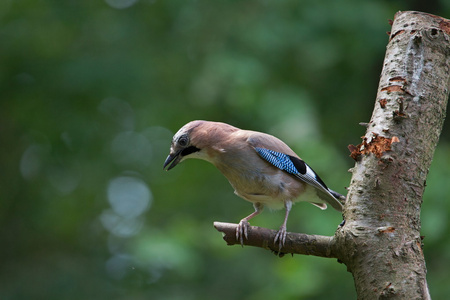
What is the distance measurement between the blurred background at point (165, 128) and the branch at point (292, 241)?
2.67m

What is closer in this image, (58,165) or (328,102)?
(328,102)

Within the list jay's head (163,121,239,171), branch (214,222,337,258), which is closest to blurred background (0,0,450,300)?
jay's head (163,121,239,171)

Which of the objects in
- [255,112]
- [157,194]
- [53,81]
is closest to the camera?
[255,112]

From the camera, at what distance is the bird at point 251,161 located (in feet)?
13.8

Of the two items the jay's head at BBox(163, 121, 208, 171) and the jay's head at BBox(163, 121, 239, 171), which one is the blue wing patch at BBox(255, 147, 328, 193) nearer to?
the jay's head at BBox(163, 121, 239, 171)

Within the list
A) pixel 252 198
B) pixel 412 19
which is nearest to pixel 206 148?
pixel 252 198

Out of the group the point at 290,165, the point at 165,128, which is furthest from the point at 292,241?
the point at 165,128

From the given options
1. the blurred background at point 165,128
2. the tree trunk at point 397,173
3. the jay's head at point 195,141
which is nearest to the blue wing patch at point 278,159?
the jay's head at point 195,141

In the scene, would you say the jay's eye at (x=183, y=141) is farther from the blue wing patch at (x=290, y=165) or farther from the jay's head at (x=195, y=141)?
the blue wing patch at (x=290, y=165)

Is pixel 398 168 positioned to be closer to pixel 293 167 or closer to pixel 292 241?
pixel 292 241

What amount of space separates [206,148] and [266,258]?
4.25 m

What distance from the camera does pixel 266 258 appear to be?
8.20 m

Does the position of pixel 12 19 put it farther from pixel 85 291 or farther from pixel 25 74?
pixel 85 291

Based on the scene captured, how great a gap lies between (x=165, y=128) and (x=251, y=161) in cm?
542
